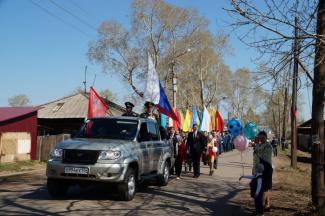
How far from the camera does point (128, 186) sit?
36.0 feet

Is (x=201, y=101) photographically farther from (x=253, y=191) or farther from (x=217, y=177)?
(x=253, y=191)

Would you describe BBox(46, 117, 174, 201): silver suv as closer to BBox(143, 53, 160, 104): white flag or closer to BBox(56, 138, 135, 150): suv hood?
BBox(56, 138, 135, 150): suv hood

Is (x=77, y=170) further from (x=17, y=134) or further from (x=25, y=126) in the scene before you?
(x=25, y=126)

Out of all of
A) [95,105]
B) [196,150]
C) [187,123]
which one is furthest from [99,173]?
[187,123]

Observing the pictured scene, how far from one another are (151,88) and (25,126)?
9.81m

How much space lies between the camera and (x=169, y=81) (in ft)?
181

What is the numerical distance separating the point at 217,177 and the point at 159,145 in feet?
16.2

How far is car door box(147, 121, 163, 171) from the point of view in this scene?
12861 millimetres

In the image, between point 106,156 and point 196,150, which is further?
point 196,150

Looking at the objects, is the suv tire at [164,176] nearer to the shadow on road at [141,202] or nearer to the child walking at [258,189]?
the shadow on road at [141,202]

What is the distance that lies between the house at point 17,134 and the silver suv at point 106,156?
404 inches

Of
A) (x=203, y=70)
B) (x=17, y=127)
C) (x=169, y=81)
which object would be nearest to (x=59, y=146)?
(x=17, y=127)

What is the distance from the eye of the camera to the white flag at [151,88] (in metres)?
15.4

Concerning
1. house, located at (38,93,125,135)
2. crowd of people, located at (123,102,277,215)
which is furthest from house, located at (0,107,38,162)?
house, located at (38,93,125,135)
